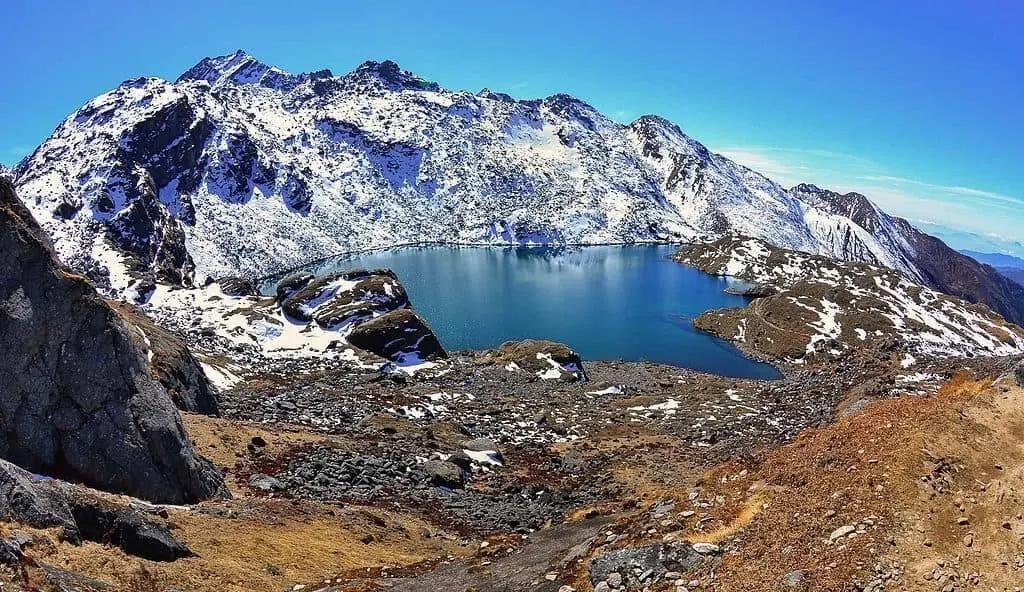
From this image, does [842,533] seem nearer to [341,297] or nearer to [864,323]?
[341,297]

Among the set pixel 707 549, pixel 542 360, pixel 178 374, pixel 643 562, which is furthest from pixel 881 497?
pixel 542 360

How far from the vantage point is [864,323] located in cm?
10638

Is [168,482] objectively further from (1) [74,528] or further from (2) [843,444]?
(2) [843,444]

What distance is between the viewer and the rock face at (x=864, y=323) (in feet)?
324

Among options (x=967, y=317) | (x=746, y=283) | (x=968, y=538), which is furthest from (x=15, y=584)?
(x=746, y=283)

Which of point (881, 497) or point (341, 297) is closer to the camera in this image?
point (881, 497)

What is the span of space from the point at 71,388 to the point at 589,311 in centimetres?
11962

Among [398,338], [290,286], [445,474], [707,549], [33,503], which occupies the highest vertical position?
[290,286]

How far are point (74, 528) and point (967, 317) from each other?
5929 inches

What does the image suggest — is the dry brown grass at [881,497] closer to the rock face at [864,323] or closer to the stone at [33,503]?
the stone at [33,503]

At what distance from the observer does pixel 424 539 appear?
904 inches

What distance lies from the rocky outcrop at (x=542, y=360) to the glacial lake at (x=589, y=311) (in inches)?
796

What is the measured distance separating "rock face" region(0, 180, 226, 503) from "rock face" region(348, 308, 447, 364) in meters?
49.8

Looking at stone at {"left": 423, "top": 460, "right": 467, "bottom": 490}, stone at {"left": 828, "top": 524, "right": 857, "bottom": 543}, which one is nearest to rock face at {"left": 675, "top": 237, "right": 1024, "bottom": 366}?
stone at {"left": 423, "top": 460, "right": 467, "bottom": 490}
